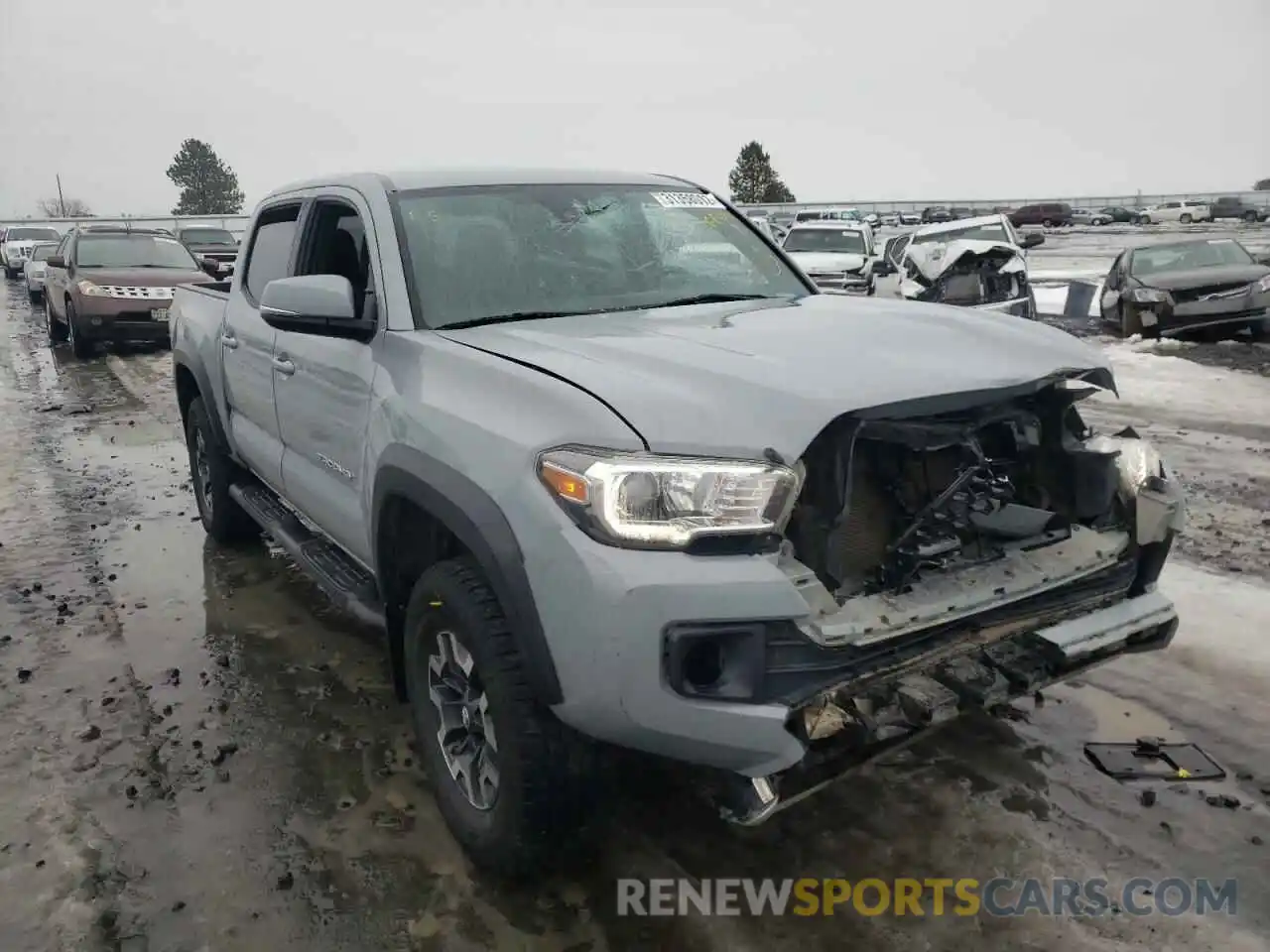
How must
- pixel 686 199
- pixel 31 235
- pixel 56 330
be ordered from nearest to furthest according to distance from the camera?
1. pixel 686 199
2. pixel 56 330
3. pixel 31 235

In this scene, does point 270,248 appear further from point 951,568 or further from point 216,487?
point 951,568

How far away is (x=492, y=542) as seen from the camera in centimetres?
241

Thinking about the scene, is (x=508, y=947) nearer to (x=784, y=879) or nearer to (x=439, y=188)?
(x=784, y=879)

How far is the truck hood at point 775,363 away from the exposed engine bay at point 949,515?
0.40 feet

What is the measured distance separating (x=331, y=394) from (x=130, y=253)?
1327 centimetres

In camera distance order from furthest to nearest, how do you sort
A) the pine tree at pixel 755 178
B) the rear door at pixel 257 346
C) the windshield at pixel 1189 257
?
Result: the pine tree at pixel 755 178, the windshield at pixel 1189 257, the rear door at pixel 257 346

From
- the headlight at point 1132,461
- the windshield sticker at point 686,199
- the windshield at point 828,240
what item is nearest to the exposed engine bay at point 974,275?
the windshield at point 828,240

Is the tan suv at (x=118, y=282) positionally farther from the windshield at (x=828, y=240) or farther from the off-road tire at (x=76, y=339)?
the windshield at (x=828, y=240)

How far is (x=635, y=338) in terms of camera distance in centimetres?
291

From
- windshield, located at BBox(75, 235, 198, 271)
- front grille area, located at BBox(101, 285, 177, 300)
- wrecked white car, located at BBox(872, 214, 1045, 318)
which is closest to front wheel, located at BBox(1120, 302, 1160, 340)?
wrecked white car, located at BBox(872, 214, 1045, 318)

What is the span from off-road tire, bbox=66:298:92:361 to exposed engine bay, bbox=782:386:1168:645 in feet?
45.8

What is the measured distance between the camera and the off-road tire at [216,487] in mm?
5355

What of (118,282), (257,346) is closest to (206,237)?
(118,282)

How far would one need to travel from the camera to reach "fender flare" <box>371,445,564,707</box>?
2.32 m
